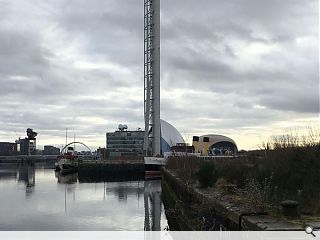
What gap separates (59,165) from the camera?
103 m

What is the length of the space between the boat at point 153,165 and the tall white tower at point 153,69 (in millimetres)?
10632

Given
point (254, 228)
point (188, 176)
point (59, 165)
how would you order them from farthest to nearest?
point (59, 165) → point (188, 176) → point (254, 228)

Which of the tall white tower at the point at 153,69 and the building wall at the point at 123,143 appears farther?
the building wall at the point at 123,143

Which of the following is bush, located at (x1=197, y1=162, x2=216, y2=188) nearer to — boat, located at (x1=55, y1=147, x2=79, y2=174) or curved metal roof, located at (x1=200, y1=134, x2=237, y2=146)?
boat, located at (x1=55, y1=147, x2=79, y2=174)

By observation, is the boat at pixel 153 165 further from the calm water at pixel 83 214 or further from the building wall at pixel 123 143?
the building wall at pixel 123 143

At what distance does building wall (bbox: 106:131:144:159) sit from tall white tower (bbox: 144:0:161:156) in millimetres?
93969

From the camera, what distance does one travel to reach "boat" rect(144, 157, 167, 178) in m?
68.2

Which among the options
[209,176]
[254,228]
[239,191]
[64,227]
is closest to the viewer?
[254,228]

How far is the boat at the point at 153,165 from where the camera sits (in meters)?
68.2

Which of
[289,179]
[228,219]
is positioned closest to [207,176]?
[289,179]

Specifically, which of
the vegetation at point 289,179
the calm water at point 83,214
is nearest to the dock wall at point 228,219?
the vegetation at point 289,179

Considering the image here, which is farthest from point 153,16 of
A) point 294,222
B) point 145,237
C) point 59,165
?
point 294,222

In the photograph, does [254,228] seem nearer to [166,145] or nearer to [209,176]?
[209,176]

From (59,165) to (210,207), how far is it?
305ft
